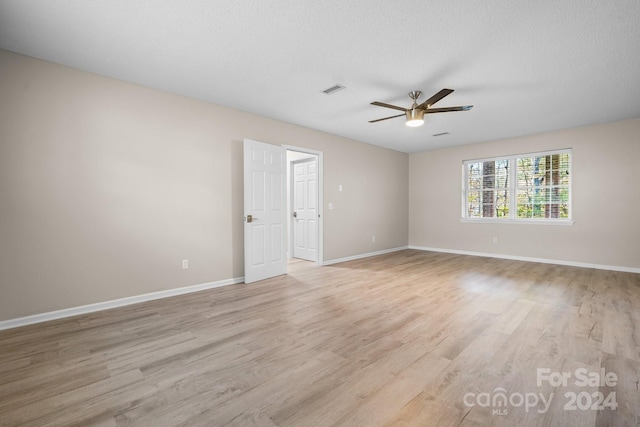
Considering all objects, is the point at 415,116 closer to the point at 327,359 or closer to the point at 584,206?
the point at 327,359

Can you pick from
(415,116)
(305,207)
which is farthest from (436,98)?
(305,207)

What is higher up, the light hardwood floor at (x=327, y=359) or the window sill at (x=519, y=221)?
the window sill at (x=519, y=221)

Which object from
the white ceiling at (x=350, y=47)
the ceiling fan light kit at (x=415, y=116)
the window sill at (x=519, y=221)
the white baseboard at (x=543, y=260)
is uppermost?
the white ceiling at (x=350, y=47)

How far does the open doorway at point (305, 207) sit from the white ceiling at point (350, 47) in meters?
1.86

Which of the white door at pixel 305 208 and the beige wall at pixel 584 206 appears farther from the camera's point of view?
the white door at pixel 305 208

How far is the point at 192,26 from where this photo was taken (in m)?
2.30

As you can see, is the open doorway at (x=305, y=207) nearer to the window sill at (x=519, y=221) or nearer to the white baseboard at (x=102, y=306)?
the white baseboard at (x=102, y=306)

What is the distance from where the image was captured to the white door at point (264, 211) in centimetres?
420

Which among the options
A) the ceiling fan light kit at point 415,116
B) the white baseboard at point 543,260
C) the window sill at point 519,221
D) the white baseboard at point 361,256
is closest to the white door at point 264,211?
the white baseboard at point 361,256

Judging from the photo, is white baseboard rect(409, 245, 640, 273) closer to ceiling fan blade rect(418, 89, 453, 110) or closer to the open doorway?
the open doorway

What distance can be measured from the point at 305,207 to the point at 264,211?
168 cm

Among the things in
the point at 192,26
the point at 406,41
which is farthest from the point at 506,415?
the point at 192,26

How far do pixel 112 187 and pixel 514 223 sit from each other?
7.28m

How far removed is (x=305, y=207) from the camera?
6012mm
